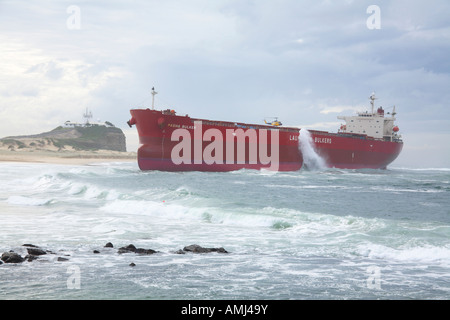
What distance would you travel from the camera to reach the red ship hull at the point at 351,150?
44312 millimetres

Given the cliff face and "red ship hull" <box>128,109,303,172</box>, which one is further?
the cliff face

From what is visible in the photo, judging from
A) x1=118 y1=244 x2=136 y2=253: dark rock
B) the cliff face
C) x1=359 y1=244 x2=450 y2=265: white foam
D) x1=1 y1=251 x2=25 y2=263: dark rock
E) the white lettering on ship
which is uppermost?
the cliff face

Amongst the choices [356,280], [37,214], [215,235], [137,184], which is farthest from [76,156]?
[356,280]

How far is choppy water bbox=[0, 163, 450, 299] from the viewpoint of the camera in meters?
6.76

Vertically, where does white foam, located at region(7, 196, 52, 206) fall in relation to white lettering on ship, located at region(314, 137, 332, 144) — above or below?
below

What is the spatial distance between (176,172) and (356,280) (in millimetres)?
28328

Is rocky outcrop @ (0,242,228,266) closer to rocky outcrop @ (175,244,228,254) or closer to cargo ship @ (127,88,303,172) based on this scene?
rocky outcrop @ (175,244,228,254)

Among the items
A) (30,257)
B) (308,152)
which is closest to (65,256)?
(30,257)

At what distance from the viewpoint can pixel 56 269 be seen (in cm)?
752

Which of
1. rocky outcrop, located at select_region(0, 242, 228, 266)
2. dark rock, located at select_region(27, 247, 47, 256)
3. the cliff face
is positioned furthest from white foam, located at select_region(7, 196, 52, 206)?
the cliff face

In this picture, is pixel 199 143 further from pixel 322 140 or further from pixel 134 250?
pixel 134 250

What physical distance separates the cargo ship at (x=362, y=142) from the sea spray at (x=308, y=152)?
360mm

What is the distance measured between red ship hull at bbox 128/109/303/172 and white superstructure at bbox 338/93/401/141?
1893cm
